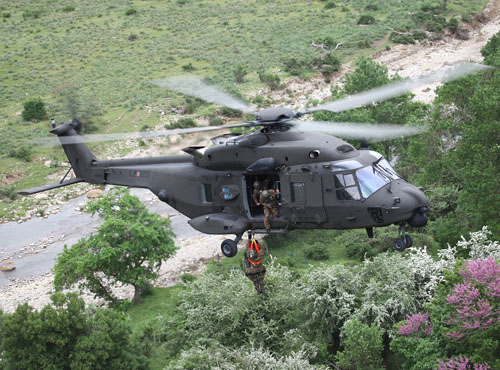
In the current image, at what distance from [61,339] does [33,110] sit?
150ft

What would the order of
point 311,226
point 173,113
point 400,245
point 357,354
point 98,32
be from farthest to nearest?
point 98,32, point 173,113, point 357,354, point 311,226, point 400,245

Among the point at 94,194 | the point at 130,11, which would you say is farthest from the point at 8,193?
the point at 130,11

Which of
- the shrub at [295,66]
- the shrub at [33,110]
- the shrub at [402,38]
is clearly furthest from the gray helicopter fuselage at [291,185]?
the shrub at [402,38]

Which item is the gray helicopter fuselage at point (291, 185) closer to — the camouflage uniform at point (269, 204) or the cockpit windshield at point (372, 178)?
the cockpit windshield at point (372, 178)

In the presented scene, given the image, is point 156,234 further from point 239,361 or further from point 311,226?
point 311,226

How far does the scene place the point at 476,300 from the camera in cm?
2127

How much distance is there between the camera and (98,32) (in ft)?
298

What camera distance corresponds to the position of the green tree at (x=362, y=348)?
24.2m

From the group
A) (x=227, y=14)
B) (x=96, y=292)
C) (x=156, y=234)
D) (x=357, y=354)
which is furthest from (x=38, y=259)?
(x=227, y=14)

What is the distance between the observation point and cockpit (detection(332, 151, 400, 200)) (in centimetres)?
1731

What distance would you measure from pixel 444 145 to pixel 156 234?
742 inches

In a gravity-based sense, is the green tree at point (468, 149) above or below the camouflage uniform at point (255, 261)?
below

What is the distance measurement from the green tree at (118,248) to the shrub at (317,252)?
9.29 meters

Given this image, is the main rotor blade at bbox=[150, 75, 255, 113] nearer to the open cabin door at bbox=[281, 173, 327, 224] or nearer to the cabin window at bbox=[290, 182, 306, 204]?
the open cabin door at bbox=[281, 173, 327, 224]
